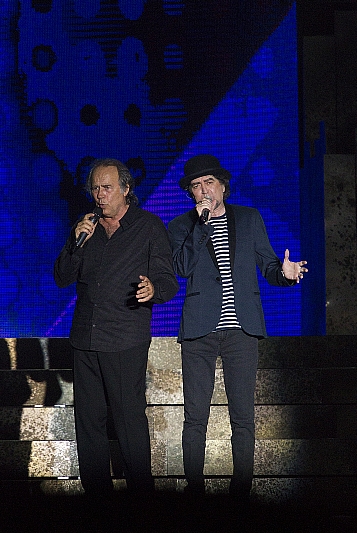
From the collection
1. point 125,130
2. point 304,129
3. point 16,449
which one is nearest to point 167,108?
point 125,130

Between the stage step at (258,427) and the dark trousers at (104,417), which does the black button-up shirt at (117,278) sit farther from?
the stage step at (258,427)

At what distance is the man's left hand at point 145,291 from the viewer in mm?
2843

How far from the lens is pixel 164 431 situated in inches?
146

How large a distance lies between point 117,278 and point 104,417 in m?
0.55

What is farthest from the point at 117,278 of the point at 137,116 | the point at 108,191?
the point at 137,116

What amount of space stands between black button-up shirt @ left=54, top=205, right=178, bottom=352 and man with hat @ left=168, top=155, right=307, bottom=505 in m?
0.14

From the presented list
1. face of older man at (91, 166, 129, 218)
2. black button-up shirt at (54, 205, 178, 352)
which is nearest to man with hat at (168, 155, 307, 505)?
black button-up shirt at (54, 205, 178, 352)

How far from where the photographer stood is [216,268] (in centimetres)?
319

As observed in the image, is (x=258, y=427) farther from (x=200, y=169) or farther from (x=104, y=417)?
(x=200, y=169)

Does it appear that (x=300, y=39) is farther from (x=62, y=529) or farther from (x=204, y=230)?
(x=62, y=529)

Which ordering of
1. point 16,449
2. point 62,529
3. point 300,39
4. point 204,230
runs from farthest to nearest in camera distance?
Answer: point 300,39 < point 16,449 < point 204,230 < point 62,529

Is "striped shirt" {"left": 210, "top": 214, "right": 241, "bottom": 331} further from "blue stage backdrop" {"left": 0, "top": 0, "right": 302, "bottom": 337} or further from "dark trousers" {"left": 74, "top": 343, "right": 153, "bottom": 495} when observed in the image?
"blue stage backdrop" {"left": 0, "top": 0, "right": 302, "bottom": 337}

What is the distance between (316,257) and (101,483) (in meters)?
2.69

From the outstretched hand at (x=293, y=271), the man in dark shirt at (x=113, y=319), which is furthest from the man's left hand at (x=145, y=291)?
the outstretched hand at (x=293, y=271)
